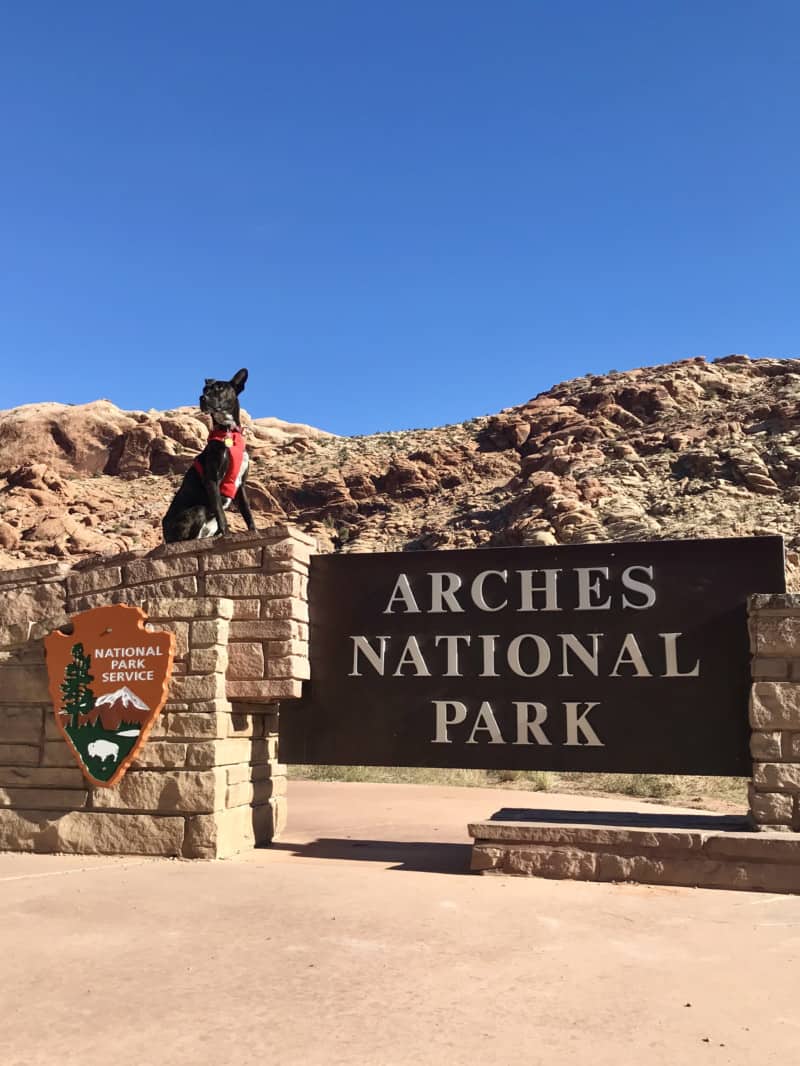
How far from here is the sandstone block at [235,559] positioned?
7539 millimetres

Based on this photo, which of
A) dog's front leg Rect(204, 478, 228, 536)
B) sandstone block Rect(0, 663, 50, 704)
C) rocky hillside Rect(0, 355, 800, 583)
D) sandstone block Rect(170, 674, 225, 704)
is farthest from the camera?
rocky hillside Rect(0, 355, 800, 583)

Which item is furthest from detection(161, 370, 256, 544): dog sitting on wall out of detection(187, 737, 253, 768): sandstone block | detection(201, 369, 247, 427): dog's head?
detection(187, 737, 253, 768): sandstone block

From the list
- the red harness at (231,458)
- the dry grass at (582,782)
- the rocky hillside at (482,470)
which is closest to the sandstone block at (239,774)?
the red harness at (231,458)

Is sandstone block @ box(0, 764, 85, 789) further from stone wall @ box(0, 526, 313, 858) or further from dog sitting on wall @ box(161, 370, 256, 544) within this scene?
dog sitting on wall @ box(161, 370, 256, 544)

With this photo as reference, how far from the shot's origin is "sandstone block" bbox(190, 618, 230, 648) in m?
7.32

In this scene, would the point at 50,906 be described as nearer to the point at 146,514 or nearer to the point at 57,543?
the point at 57,543

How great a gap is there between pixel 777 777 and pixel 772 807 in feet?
0.68

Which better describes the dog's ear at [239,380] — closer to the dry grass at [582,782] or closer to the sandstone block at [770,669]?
the sandstone block at [770,669]

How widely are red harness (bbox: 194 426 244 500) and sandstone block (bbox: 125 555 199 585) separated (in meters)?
0.74

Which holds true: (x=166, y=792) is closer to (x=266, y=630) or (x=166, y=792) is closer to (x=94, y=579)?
(x=266, y=630)

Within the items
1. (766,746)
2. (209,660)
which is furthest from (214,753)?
(766,746)

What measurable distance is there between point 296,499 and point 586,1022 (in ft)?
133

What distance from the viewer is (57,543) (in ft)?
121

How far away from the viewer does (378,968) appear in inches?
169
